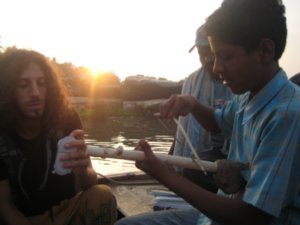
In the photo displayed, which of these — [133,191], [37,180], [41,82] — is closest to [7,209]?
[37,180]

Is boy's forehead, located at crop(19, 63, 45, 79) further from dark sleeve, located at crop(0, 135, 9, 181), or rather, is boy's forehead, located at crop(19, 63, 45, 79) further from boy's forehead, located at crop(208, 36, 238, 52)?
boy's forehead, located at crop(208, 36, 238, 52)

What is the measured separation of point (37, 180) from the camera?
9.42 feet

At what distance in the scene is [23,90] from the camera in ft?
9.58

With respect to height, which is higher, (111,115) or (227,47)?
(227,47)

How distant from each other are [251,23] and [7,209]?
75.4 inches

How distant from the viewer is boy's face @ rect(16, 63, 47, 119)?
9.50 feet

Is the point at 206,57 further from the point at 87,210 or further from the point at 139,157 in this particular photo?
the point at 139,157

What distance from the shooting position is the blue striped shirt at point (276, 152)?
1616mm

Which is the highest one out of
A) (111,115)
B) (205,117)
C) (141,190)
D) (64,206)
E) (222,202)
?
(205,117)

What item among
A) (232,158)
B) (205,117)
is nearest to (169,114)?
(205,117)

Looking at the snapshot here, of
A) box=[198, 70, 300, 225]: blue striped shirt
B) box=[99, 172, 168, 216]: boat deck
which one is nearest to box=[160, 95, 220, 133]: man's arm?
box=[198, 70, 300, 225]: blue striped shirt

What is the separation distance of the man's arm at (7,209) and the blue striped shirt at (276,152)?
1.54m

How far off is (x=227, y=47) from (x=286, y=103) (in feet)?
1.17

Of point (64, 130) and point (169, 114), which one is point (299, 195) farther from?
point (64, 130)
